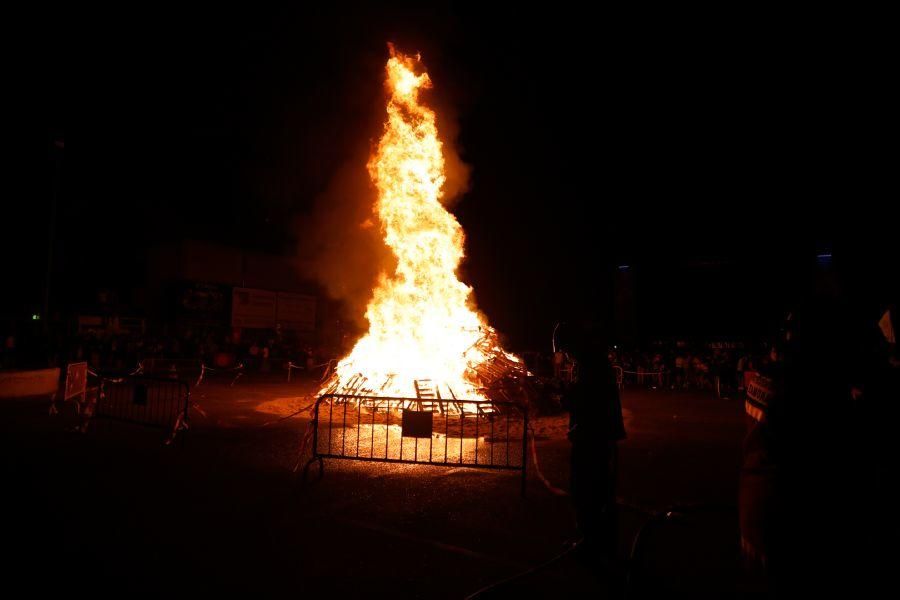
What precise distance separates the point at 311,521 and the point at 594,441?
9.80 feet

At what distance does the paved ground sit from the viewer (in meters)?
4.16

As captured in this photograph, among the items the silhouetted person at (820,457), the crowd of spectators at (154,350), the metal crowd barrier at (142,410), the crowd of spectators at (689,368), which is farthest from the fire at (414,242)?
the silhouetted person at (820,457)

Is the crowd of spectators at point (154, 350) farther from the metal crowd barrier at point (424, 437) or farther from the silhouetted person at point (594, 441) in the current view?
the silhouetted person at point (594, 441)

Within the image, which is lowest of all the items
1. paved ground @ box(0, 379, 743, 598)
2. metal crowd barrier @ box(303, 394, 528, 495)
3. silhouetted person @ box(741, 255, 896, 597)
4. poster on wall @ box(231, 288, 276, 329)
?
paved ground @ box(0, 379, 743, 598)

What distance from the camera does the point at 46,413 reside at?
451 inches

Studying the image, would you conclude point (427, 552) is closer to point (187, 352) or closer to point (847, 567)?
point (847, 567)

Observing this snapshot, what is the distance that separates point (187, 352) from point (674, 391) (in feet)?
65.4

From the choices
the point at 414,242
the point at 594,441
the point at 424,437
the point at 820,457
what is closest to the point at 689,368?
the point at 414,242

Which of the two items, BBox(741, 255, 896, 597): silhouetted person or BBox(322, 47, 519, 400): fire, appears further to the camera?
BBox(322, 47, 519, 400): fire

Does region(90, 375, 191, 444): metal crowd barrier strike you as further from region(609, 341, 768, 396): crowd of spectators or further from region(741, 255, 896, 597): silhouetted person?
region(609, 341, 768, 396): crowd of spectators

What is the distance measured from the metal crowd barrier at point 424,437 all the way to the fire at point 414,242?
225 cm

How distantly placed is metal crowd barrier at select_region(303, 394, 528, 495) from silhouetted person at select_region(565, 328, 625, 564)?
5.08 ft

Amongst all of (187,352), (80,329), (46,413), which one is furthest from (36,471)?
(80,329)

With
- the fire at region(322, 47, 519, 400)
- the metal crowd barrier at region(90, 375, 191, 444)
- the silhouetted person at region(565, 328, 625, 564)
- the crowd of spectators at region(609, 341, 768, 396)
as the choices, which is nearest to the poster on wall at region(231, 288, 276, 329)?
the metal crowd barrier at region(90, 375, 191, 444)
